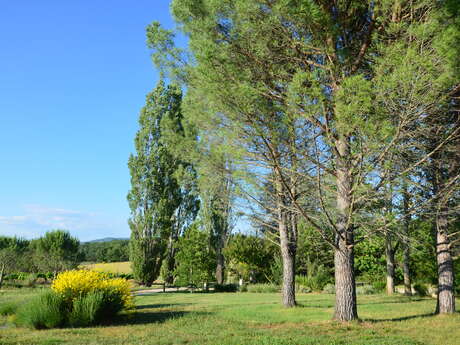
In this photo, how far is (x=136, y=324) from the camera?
7871 mm

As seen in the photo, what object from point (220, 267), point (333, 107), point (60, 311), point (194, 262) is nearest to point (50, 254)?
point (220, 267)

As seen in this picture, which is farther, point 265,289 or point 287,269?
point 265,289

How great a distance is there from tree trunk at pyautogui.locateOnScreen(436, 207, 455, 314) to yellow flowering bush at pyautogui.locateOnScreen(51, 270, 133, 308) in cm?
760

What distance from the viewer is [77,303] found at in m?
7.61

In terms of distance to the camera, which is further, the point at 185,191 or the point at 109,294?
the point at 185,191

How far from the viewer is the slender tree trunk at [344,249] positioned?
7805 millimetres

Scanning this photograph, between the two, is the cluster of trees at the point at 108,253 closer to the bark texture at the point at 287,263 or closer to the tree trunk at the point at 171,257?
the tree trunk at the point at 171,257

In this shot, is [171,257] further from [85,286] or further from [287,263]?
[85,286]

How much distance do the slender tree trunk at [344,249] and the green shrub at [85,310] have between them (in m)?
5.05

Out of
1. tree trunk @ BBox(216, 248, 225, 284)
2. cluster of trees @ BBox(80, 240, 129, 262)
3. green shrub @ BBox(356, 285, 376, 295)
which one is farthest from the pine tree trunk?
cluster of trees @ BBox(80, 240, 129, 262)

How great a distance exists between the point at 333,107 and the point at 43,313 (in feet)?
23.6

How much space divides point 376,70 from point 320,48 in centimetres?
123

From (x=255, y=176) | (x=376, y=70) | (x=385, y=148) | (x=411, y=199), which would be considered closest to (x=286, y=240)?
(x=255, y=176)

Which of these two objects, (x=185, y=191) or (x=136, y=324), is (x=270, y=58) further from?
(x=185, y=191)
